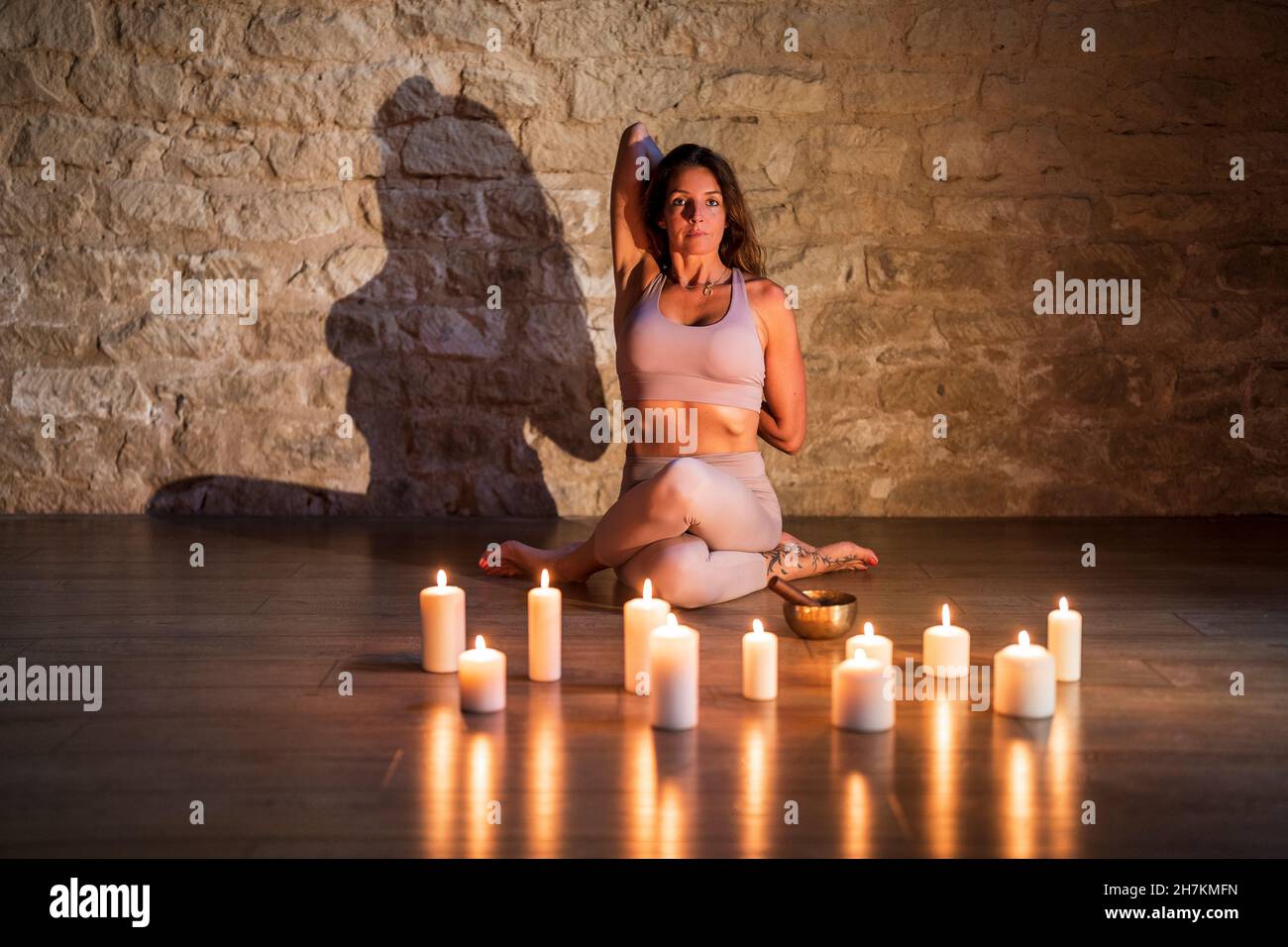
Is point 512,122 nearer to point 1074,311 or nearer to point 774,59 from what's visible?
point 774,59

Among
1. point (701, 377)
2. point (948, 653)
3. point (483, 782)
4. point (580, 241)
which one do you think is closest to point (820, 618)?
point (948, 653)

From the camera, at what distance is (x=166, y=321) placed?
424 centimetres

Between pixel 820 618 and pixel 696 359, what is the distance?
878 millimetres

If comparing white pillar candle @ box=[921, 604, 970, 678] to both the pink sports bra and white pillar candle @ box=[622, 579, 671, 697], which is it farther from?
the pink sports bra

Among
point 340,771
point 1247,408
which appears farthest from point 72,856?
point 1247,408

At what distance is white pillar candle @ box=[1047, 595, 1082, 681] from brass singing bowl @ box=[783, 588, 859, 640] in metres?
0.43

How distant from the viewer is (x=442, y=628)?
2.30m

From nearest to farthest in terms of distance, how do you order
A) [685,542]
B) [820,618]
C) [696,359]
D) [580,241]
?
[820,618] → [685,542] → [696,359] → [580,241]

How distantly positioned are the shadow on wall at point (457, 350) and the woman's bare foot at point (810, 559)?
122 centimetres

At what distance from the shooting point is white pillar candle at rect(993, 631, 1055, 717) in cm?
202

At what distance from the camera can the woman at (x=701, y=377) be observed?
294 centimetres

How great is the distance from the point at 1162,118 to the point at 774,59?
134 centimetres

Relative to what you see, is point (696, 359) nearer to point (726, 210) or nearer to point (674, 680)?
point (726, 210)
